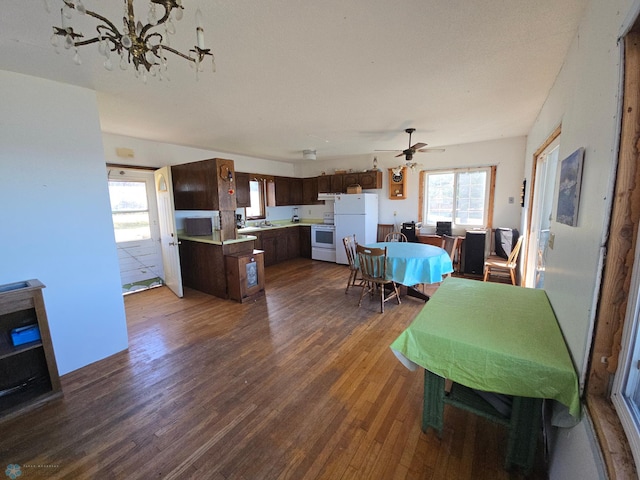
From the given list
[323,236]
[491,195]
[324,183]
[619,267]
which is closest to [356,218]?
[323,236]

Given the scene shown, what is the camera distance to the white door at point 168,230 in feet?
12.9

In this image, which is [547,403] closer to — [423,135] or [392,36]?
[392,36]

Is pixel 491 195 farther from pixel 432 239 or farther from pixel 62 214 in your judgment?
pixel 62 214

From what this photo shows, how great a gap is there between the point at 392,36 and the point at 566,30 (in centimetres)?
108

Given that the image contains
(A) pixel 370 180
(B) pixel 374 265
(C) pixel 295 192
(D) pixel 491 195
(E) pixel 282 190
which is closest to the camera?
(B) pixel 374 265

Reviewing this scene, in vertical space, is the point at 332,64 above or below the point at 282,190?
above

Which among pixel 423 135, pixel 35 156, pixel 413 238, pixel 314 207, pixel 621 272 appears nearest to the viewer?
pixel 621 272

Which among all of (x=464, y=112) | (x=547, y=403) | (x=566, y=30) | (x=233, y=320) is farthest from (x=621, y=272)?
(x=233, y=320)

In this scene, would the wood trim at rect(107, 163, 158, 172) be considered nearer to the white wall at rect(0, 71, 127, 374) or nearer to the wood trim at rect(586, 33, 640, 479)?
the white wall at rect(0, 71, 127, 374)

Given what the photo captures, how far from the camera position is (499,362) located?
1.29m

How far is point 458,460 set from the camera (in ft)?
4.93

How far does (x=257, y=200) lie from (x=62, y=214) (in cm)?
424

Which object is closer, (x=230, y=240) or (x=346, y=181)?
(x=230, y=240)

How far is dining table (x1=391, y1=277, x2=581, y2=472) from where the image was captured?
1218mm
